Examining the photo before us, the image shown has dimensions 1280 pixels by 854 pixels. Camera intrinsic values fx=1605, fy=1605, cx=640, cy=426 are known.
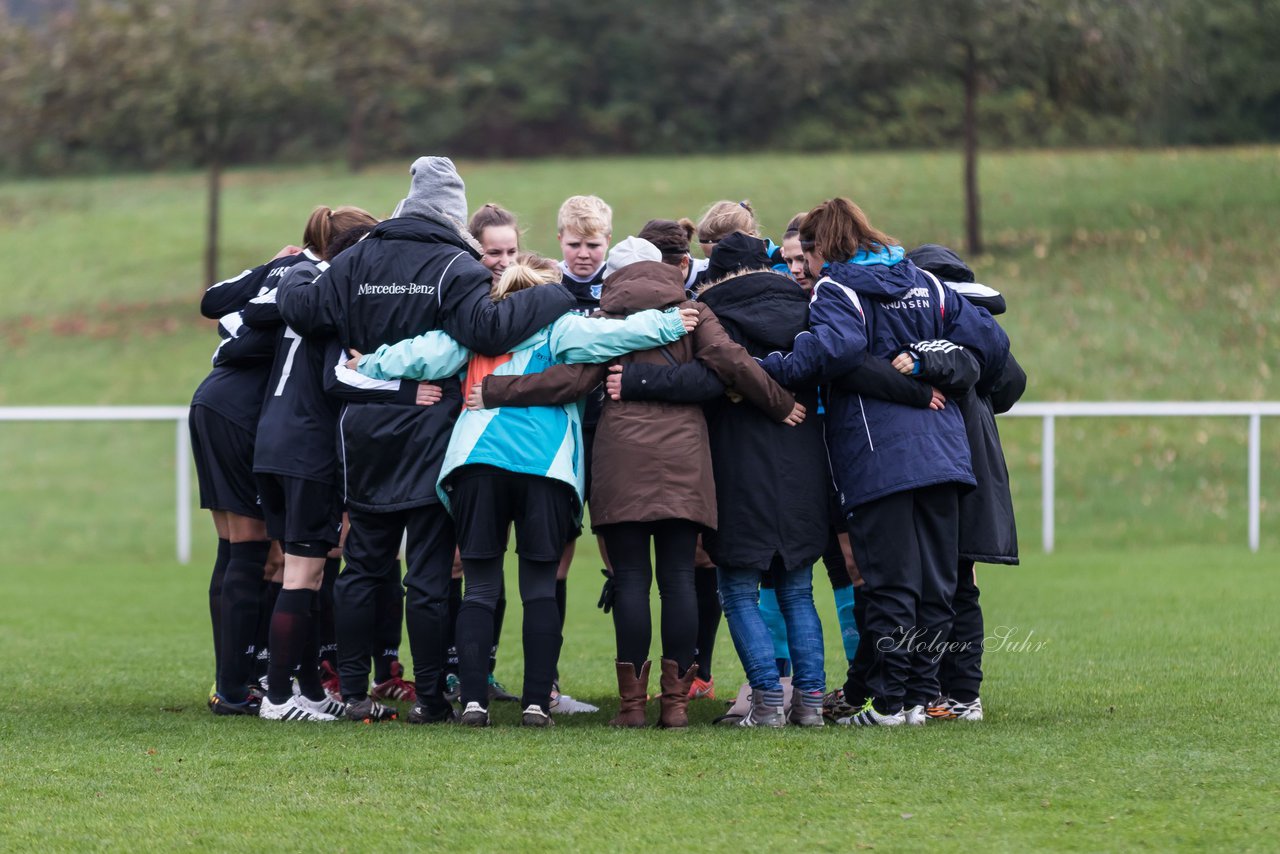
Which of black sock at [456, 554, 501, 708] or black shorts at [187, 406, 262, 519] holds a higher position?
black shorts at [187, 406, 262, 519]

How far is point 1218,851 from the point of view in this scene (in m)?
3.85

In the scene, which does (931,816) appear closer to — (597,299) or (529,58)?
(597,299)

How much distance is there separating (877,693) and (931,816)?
4.73ft

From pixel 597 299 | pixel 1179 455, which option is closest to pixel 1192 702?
pixel 597 299

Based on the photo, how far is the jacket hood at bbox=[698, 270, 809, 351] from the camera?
570 centimetres

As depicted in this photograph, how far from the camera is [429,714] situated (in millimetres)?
5707

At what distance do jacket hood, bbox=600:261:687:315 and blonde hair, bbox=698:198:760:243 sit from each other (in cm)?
35

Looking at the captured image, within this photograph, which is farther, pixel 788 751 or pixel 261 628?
pixel 261 628

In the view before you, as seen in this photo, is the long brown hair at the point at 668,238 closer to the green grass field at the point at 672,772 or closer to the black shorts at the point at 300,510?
Result: the black shorts at the point at 300,510

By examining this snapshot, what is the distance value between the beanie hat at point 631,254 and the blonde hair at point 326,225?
97 cm

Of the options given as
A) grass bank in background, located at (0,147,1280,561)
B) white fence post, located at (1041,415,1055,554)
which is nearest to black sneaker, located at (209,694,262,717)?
white fence post, located at (1041,415,1055,554)

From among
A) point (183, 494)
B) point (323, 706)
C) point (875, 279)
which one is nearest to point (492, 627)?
point (323, 706)

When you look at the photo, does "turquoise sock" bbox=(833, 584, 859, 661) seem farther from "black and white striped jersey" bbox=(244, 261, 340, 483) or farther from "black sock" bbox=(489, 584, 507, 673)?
"black and white striped jersey" bbox=(244, 261, 340, 483)

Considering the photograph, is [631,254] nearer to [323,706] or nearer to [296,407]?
[296,407]
